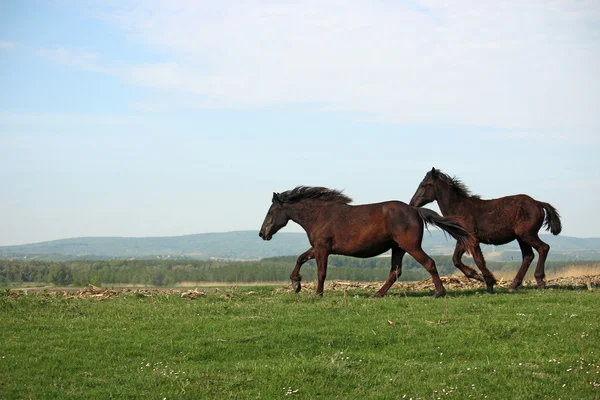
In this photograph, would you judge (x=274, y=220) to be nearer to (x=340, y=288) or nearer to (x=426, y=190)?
(x=340, y=288)

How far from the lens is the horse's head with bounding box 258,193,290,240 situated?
1881 centimetres

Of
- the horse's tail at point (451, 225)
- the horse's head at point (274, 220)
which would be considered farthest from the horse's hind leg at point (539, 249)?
the horse's head at point (274, 220)

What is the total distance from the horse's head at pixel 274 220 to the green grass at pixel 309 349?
3170mm

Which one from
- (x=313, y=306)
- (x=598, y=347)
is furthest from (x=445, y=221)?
(x=598, y=347)

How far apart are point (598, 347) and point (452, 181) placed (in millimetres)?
7880

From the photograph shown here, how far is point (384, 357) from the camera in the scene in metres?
11.4

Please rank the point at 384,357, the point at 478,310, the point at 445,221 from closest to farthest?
1. the point at 384,357
2. the point at 478,310
3. the point at 445,221

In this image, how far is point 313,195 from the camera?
18516 mm

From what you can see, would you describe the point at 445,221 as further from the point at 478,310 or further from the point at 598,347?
the point at 598,347

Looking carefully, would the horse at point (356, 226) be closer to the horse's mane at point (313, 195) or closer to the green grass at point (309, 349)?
the horse's mane at point (313, 195)

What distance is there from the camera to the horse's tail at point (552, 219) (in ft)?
60.6

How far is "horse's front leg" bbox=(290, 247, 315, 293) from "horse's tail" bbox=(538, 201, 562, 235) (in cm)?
545

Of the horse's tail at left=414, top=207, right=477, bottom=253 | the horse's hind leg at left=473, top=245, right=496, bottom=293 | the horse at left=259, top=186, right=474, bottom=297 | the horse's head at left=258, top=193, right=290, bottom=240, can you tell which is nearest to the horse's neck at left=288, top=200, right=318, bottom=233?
the horse at left=259, top=186, right=474, bottom=297

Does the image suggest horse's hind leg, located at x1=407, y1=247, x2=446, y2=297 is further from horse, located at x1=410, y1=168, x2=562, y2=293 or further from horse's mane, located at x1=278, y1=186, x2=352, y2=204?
horse's mane, located at x1=278, y1=186, x2=352, y2=204
